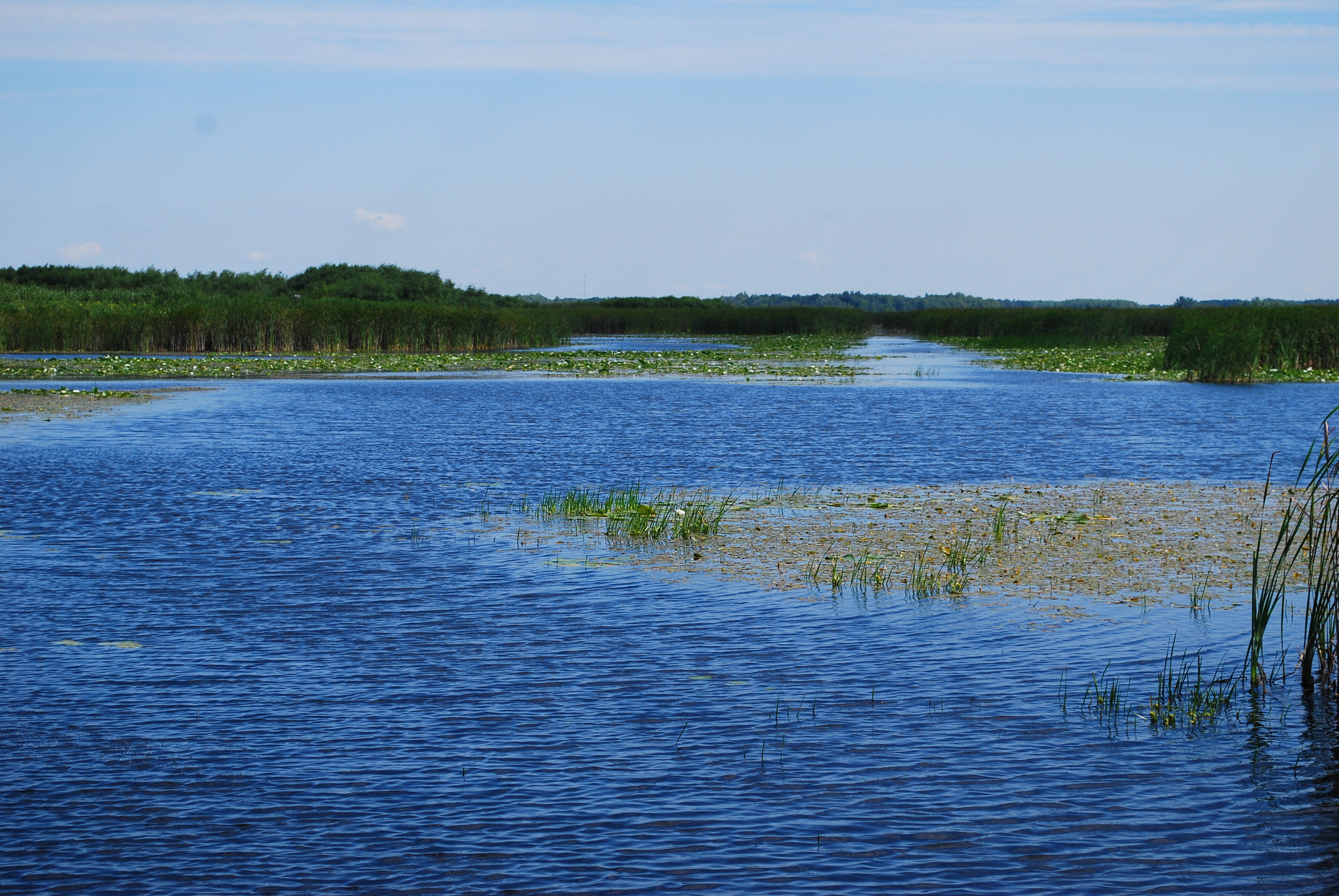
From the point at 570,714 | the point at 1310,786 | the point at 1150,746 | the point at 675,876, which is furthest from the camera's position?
the point at 570,714

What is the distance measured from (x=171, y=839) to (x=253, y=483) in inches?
578

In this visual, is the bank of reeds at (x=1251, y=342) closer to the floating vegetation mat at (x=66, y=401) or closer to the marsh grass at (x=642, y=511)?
the marsh grass at (x=642, y=511)

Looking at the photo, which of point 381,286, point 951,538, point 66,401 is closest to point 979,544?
point 951,538

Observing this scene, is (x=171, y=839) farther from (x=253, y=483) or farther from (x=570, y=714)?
(x=253, y=483)

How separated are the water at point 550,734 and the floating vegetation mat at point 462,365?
1390 inches

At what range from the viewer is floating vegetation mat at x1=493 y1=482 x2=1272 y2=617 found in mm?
13250

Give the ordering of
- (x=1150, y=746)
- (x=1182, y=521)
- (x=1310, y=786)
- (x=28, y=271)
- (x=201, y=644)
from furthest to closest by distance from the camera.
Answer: (x=28, y=271), (x=1182, y=521), (x=201, y=644), (x=1150, y=746), (x=1310, y=786)

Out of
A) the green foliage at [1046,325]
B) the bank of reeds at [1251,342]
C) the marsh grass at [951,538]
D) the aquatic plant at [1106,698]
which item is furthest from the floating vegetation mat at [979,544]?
the green foliage at [1046,325]

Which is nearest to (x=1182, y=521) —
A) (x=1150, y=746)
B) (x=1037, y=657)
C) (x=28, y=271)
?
(x=1037, y=657)

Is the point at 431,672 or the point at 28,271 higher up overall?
the point at 28,271

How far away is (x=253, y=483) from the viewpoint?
822 inches

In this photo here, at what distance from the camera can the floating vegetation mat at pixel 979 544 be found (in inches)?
522

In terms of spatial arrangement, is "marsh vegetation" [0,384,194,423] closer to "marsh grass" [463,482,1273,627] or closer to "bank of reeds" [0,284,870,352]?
"marsh grass" [463,482,1273,627]

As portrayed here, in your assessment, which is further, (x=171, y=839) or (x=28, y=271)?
(x=28, y=271)
